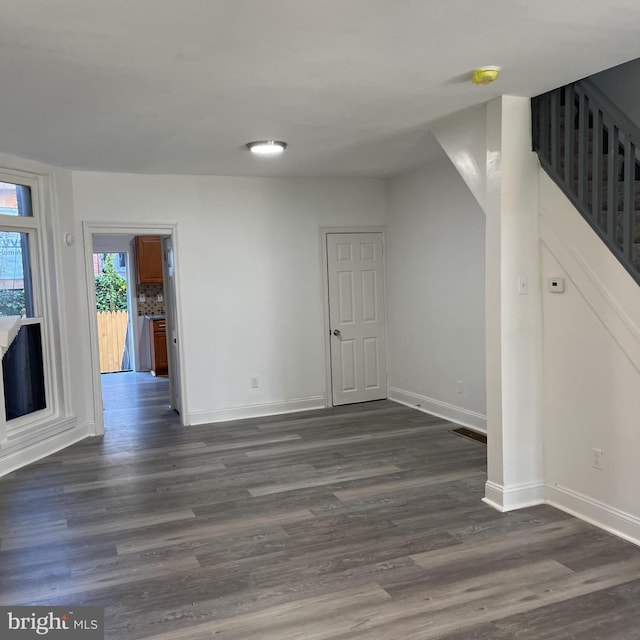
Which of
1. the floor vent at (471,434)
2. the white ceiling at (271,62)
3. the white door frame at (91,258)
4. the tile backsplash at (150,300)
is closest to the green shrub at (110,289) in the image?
the tile backsplash at (150,300)

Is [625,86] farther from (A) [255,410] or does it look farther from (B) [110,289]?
(B) [110,289]

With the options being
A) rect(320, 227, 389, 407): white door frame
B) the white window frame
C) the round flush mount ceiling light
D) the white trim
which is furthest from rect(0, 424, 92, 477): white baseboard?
the white trim

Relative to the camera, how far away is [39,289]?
518cm

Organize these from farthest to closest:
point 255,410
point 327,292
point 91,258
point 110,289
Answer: point 110,289 < point 327,292 < point 255,410 < point 91,258

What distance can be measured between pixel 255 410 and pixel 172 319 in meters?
1.33

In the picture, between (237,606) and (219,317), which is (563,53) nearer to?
(237,606)

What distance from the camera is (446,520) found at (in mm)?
3512

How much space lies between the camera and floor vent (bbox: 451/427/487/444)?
16.7ft

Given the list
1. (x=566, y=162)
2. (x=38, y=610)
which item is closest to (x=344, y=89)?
(x=566, y=162)

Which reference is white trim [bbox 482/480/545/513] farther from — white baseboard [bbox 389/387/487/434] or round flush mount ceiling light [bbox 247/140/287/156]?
round flush mount ceiling light [bbox 247/140/287/156]

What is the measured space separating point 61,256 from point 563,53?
4380mm

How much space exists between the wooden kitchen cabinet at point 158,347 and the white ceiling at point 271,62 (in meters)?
5.01

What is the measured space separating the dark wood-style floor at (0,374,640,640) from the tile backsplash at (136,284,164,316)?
16.9ft

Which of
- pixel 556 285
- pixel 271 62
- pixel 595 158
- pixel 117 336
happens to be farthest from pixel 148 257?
pixel 595 158
